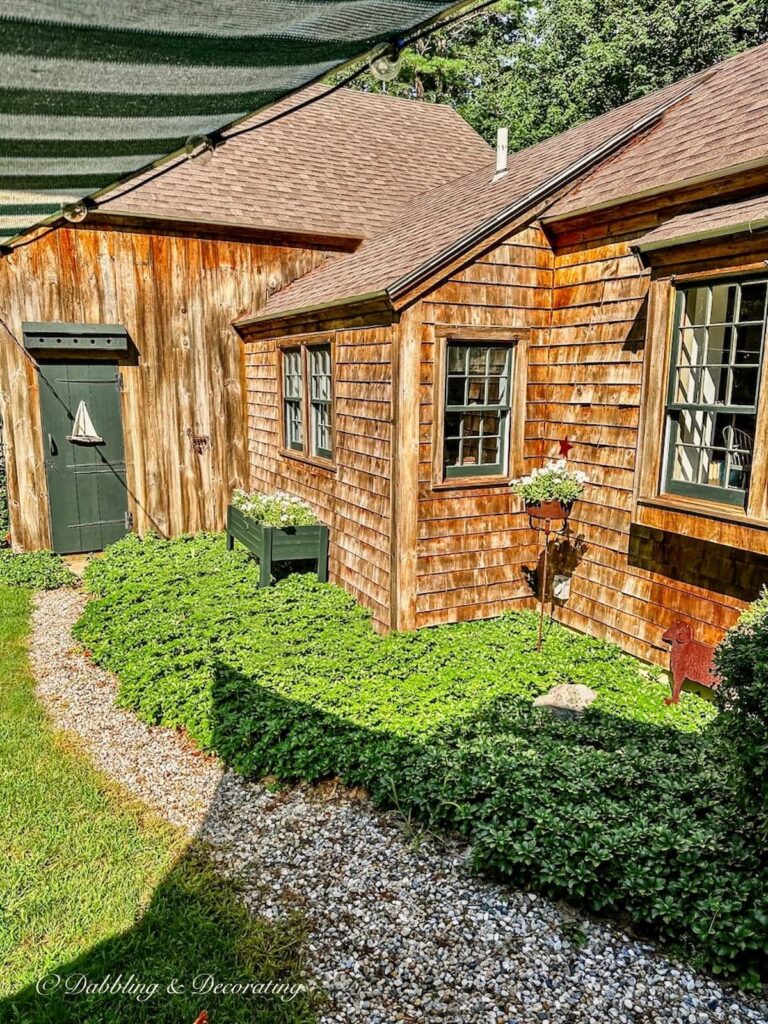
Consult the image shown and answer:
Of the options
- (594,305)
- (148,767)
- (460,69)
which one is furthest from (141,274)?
(460,69)

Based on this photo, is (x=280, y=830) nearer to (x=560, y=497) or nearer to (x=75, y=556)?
(x=560, y=497)

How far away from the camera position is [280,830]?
4004 mm

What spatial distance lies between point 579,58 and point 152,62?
76.7 ft

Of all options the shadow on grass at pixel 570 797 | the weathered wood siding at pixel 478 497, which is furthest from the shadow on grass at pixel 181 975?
the weathered wood siding at pixel 478 497

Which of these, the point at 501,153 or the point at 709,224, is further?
the point at 501,153

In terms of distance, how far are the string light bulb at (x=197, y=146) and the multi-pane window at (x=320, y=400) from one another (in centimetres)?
562

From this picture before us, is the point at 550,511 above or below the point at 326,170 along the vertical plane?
Answer: below

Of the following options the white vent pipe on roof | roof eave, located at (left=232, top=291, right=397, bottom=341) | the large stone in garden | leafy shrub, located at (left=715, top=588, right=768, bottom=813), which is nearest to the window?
roof eave, located at (left=232, top=291, right=397, bottom=341)

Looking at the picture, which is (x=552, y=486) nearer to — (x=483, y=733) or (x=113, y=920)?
(x=483, y=733)

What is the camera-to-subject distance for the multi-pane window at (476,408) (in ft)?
21.0

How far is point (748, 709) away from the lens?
10.6 feet

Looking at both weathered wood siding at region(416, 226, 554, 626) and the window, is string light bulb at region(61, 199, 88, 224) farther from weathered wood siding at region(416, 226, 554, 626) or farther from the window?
the window

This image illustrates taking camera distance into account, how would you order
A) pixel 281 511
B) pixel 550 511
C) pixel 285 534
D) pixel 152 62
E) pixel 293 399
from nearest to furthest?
pixel 152 62 < pixel 550 511 < pixel 285 534 < pixel 281 511 < pixel 293 399

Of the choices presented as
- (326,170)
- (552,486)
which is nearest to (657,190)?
(552,486)
